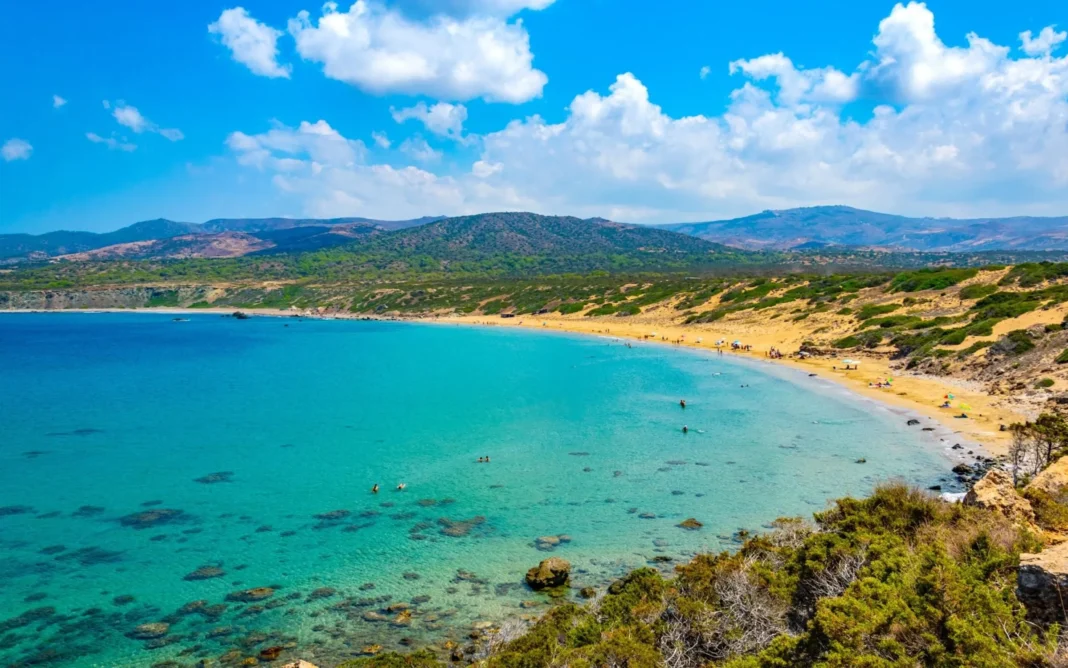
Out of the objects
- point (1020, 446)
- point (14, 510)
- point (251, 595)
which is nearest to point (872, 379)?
point (1020, 446)

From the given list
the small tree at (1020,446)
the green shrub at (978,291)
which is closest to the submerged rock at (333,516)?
the small tree at (1020,446)

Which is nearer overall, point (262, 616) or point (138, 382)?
point (262, 616)

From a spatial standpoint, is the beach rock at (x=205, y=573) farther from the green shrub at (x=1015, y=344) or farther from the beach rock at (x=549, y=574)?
the green shrub at (x=1015, y=344)

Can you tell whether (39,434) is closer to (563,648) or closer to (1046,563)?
(563,648)

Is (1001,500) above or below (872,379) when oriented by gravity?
above

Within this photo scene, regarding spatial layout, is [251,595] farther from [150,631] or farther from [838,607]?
[838,607]

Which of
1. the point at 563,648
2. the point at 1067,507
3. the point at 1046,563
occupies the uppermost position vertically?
the point at 1046,563

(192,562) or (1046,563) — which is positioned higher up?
(1046,563)

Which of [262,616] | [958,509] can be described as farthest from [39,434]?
[958,509]
